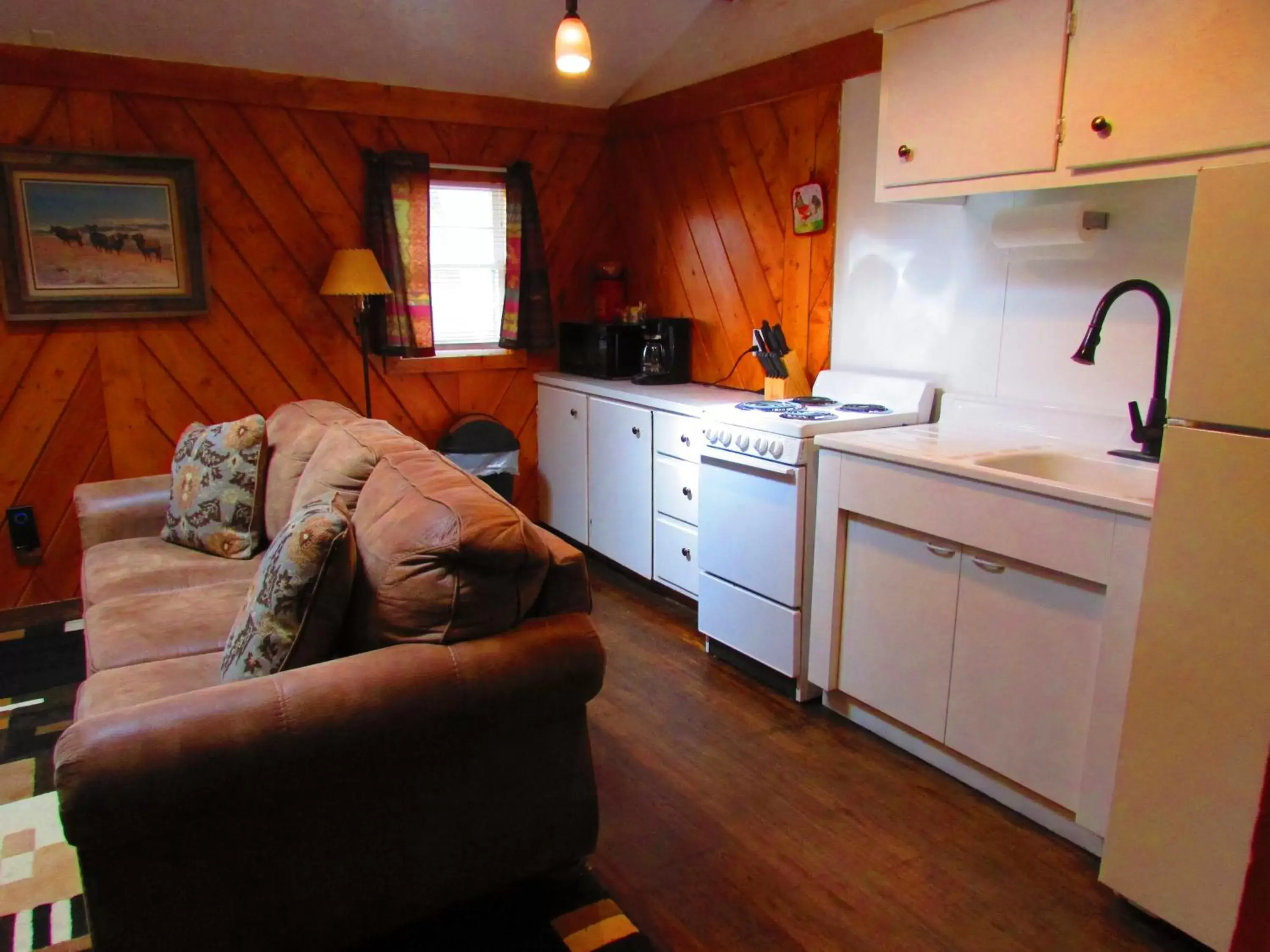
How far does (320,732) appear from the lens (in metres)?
1.58

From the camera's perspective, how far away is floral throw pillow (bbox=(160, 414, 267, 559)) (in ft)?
9.61

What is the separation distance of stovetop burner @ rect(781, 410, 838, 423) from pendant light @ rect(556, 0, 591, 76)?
123 centimetres

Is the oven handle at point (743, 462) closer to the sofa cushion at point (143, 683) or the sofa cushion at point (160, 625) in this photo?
the sofa cushion at point (160, 625)

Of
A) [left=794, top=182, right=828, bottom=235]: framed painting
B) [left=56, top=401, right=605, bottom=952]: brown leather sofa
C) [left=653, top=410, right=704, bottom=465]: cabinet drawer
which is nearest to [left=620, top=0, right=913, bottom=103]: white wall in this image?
[left=794, top=182, right=828, bottom=235]: framed painting

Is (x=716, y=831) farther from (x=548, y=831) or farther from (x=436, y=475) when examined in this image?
(x=436, y=475)

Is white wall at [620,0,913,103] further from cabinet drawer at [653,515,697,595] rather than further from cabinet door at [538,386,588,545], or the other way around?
cabinet drawer at [653,515,697,595]

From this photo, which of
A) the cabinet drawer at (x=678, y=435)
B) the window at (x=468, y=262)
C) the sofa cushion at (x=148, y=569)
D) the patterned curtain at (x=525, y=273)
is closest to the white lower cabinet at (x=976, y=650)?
the cabinet drawer at (x=678, y=435)

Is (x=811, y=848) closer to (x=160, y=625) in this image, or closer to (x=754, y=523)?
(x=754, y=523)

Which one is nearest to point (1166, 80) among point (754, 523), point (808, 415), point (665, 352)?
point (808, 415)

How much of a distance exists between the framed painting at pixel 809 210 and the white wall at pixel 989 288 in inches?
3.6

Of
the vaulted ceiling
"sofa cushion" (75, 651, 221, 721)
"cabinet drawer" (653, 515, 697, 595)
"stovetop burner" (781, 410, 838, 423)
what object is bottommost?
"cabinet drawer" (653, 515, 697, 595)

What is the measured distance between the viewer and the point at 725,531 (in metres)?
3.12

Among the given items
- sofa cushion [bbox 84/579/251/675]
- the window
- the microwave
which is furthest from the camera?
the window

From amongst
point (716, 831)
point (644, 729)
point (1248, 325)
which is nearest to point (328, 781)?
point (716, 831)
